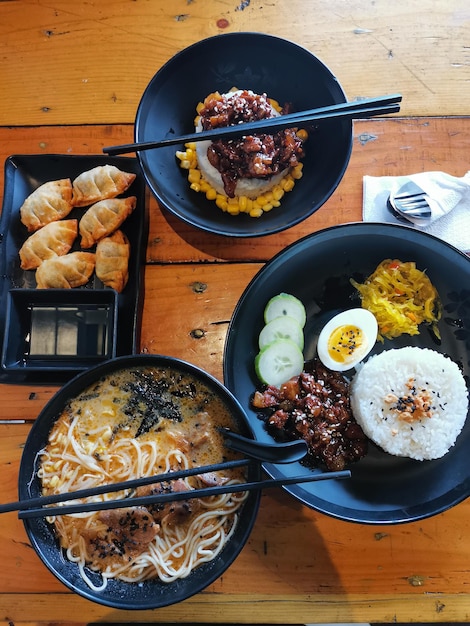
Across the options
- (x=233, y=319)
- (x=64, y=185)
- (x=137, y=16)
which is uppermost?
(x=137, y=16)

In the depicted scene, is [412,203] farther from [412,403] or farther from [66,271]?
[66,271]

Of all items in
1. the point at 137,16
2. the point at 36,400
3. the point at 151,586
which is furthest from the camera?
the point at 137,16

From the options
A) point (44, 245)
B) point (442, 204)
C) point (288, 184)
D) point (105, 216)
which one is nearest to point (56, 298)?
point (44, 245)

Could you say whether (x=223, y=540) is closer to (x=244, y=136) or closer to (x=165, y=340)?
(x=165, y=340)

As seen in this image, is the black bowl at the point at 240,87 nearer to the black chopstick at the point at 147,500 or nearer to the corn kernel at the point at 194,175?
the corn kernel at the point at 194,175

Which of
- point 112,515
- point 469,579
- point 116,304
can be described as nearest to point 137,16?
point 116,304

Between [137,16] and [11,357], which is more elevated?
[137,16]
